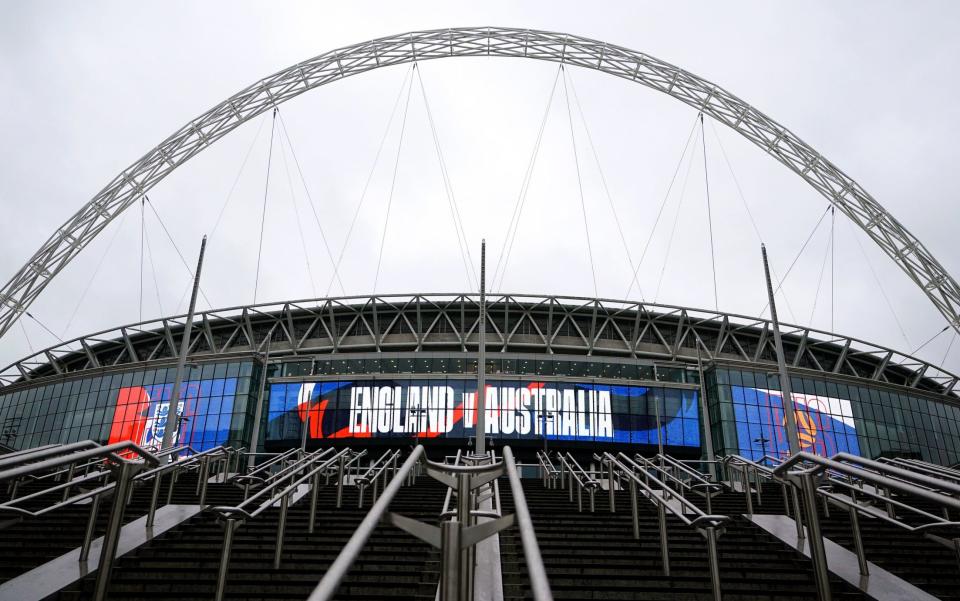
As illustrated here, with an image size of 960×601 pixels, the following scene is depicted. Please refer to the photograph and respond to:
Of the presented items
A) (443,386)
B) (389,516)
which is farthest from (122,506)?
(443,386)

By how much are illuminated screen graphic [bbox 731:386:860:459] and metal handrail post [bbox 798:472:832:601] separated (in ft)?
138

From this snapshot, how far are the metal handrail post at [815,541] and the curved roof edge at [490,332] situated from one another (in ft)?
147

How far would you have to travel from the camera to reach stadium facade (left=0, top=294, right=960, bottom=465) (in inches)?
1805

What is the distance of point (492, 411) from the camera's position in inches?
1815

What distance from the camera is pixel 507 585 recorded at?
21.7 feet

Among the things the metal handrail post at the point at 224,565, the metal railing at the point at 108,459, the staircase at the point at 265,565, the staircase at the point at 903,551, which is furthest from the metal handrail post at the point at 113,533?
the staircase at the point at 903,551

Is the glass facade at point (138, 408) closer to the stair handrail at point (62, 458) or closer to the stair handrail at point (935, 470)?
the stair handrail at point (62, 458)

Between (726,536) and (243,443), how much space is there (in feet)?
143

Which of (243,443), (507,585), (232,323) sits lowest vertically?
(507,585)

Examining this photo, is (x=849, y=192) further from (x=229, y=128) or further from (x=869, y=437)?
(x=229, y=128)

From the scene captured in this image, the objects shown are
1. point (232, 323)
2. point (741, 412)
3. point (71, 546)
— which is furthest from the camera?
point (232, 323)

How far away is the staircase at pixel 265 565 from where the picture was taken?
6402 mm

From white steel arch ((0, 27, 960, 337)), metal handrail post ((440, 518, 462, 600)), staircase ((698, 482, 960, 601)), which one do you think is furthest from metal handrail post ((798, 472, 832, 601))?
white steel arch ((0, 27, 960, 337))

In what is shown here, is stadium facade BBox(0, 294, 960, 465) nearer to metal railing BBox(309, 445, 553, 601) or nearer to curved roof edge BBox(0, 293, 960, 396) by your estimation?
curved roof edge BBox(0, 293, 960, 396)
